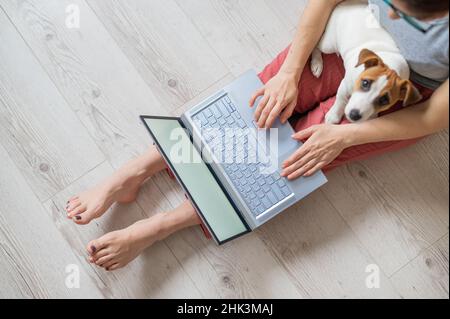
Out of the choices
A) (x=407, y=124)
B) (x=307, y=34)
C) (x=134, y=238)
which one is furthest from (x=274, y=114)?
(x=134, y=238)

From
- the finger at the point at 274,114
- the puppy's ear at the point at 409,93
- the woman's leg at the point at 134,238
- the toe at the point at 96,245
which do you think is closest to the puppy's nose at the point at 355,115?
the puppy's ear at the point at 409,93

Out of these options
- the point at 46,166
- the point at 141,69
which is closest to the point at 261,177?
the point at 141,69

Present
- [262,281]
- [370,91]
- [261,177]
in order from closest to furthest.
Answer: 1. [370,91]
2. [261,177]
3. [262,281]

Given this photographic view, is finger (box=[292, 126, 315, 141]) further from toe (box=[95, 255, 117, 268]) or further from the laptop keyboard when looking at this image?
toe (box=[95, 255, 117, 268])

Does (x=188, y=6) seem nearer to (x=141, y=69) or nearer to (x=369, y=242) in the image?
(x=141, y=69)

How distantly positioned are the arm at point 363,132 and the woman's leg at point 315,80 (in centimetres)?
13

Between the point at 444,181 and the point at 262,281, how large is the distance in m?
0.66

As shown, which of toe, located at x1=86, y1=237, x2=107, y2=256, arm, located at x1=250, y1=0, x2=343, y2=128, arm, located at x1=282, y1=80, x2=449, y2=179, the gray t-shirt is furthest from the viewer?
toe, located at x1=86, y1=237, x2=107, y2=256

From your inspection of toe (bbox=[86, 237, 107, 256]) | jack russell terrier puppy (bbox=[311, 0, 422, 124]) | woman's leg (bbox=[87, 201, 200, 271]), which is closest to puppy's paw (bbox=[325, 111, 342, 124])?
jack russell terrier puppy (bbox=[311, 0, 422, 124])

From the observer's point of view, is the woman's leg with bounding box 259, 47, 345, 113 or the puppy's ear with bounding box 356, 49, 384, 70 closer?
the puppy's ear with bounding box 356, 49, 384, 70

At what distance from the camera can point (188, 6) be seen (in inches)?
55.7

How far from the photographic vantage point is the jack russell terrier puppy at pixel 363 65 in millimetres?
952

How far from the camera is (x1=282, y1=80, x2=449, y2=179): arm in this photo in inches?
40.6

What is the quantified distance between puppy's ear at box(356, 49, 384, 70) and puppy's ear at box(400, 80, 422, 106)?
0.07m
